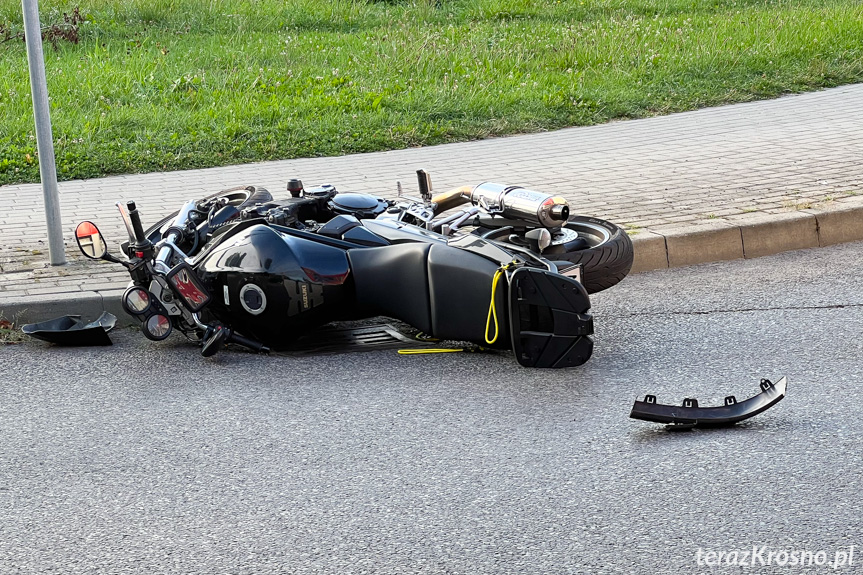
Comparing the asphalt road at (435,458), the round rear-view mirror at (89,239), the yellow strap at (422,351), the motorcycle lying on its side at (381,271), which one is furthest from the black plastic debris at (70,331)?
the yellow strap at (422,351)

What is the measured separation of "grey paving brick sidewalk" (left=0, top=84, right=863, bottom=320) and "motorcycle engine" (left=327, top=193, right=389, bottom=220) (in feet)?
4.62

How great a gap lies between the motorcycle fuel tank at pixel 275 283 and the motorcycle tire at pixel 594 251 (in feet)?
2.92

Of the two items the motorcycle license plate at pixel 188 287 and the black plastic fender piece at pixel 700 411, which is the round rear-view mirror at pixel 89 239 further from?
the black plastic fender piece at pixel 700 411

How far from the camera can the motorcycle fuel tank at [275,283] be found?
17.1 ft

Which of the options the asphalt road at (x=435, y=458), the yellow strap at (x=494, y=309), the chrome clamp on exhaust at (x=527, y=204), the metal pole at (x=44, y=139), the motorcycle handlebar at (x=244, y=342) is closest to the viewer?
the asphalt road at (x=435, y=458)

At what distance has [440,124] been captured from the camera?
36.1ft

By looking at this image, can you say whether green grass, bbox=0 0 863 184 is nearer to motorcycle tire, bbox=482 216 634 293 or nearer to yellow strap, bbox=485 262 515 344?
motorcycle tire, bbox=482 216 634 293

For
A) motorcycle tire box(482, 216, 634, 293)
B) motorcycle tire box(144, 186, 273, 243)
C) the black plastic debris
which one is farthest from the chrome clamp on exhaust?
the black plastic debris

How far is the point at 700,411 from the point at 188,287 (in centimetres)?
249

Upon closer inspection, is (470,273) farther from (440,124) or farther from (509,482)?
(440,124)

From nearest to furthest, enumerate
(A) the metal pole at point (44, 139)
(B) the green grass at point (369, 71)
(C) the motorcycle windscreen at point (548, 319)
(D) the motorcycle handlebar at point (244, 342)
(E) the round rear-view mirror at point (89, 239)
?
(C) the motorcycle windscreen at point (548, 319)
(E) the round rear-view mirror at point (89, 239)
(D) the motorcycle handlebar at point (244, 342)
(A) the metal pole at point (44, 139)
(B) the green grass at point (369, 71)

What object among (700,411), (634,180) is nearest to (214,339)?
(700,411)

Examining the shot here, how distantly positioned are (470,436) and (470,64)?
31.3ft

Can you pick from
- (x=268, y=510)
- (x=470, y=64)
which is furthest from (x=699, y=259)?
(x=470, y=64)
